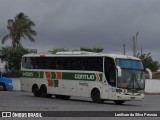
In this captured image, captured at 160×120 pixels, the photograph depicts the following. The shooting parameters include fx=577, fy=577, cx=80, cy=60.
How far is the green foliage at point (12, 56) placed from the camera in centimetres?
8106

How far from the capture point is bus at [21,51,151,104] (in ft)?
117

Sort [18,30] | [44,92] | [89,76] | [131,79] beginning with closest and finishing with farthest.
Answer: [131,79] → [89,76] → [44,92] → [18,30]

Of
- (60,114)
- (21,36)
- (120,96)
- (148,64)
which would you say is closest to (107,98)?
(120,96)

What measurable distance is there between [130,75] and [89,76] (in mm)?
2711

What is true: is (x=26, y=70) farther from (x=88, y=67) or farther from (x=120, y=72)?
(x=120, y=72)

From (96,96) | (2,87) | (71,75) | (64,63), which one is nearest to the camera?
(96,96)

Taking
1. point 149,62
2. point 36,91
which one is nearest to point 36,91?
point 36,91

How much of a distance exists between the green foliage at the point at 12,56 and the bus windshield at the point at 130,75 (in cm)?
4573

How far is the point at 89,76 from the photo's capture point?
121ft

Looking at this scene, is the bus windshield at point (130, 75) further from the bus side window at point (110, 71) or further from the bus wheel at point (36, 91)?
the bus wheel at point (36, 91)

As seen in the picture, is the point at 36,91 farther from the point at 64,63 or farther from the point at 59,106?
the point at 59,106

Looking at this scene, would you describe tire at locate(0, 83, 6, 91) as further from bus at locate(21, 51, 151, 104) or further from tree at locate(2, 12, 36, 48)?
tree at locate(2, 12, 36, 48)

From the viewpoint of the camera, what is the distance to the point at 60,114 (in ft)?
56.7

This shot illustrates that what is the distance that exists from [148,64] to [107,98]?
9736 cm
